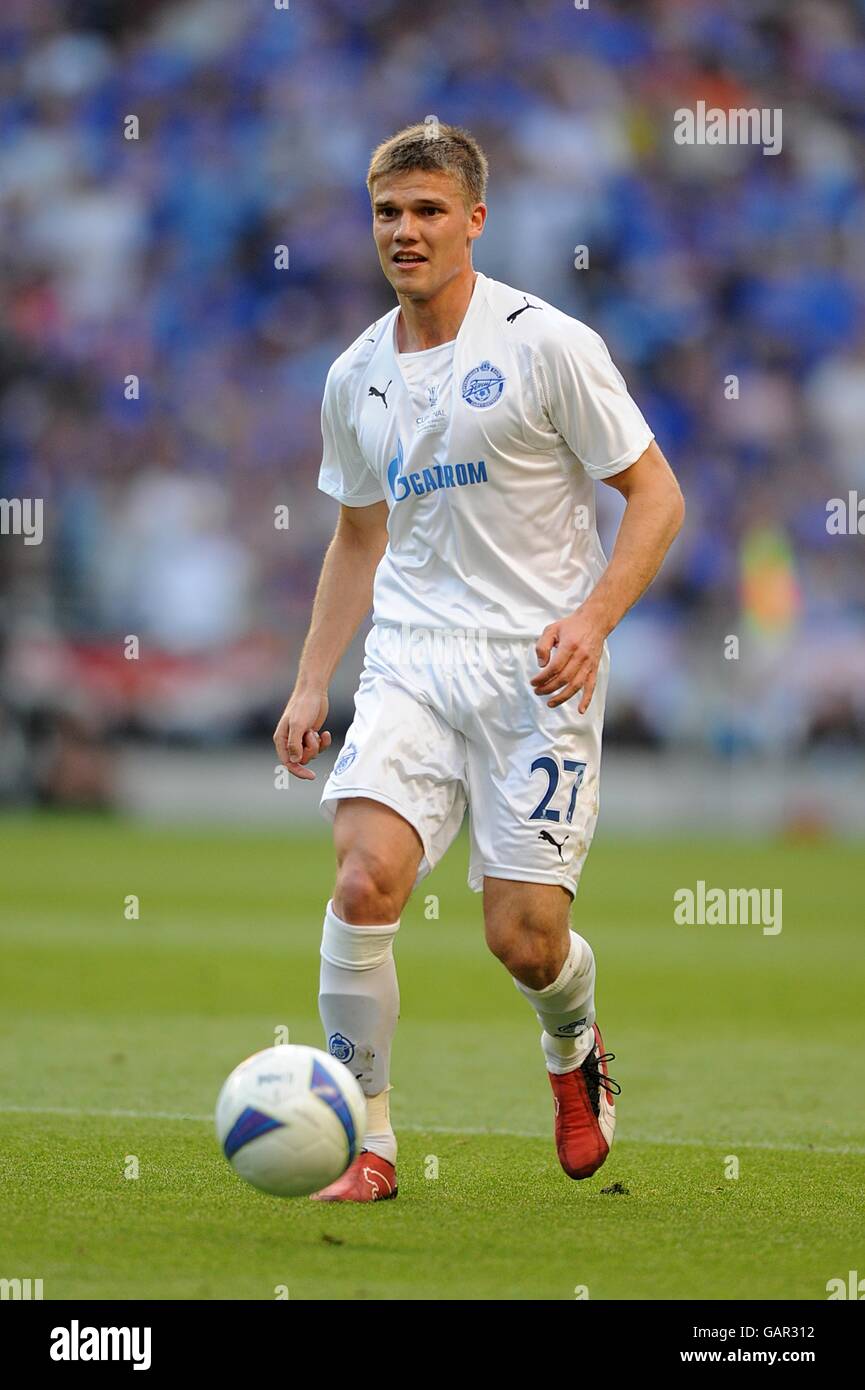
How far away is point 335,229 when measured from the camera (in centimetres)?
2045

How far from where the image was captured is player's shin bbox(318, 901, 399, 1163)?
4.69 m

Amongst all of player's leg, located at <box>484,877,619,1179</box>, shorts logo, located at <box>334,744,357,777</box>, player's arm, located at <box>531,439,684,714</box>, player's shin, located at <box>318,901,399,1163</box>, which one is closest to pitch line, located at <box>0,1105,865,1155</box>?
player's leg, located at <box>484,877,619,1179</box>

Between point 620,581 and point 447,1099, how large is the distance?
2440 mm

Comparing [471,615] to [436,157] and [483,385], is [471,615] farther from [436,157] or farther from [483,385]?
[436,157]

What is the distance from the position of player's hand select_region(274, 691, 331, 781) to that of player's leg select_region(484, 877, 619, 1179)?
1.84ft

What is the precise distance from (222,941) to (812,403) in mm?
11044

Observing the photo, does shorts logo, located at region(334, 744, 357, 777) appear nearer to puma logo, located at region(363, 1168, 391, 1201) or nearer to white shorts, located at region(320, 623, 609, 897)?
white shorts, located at region(320, 623, 609, 897)

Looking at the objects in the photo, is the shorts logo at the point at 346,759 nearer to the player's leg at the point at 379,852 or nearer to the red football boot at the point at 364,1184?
the player's leg at the point at 379,852

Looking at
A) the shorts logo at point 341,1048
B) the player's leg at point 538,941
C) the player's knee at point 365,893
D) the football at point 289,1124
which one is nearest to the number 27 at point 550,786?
the player's leg at point 538,941

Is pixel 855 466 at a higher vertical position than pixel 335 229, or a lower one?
lower

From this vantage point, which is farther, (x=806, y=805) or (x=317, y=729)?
(x=806, y=805)
